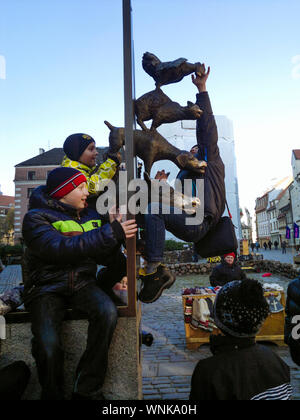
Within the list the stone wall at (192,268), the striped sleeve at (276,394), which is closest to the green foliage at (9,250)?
the stone wall at (192,268)

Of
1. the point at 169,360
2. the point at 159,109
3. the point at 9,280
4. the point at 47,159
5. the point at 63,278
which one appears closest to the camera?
the point at 63,278

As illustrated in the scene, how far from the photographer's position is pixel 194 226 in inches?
110

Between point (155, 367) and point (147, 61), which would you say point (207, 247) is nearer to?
point (147, 61)

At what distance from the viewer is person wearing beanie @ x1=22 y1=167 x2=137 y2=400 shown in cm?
218

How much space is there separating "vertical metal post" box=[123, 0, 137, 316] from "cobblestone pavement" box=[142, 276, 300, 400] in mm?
2558

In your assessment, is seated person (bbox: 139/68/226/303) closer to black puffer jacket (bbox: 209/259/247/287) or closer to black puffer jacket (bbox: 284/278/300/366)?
black puffer jacket (bbox: 284/278/300/366)

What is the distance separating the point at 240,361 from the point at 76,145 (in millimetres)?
2374

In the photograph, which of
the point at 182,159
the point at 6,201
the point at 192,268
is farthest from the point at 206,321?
the point at 6,201

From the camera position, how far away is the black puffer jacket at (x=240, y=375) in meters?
1.75

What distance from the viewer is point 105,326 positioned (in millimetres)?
2271

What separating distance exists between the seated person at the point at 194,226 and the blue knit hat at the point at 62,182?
2.32 feet

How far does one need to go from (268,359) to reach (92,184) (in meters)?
2.01

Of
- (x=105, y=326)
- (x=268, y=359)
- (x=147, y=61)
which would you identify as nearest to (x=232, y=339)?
(x=268, y=359)

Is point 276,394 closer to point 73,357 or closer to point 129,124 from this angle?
point 73,357
